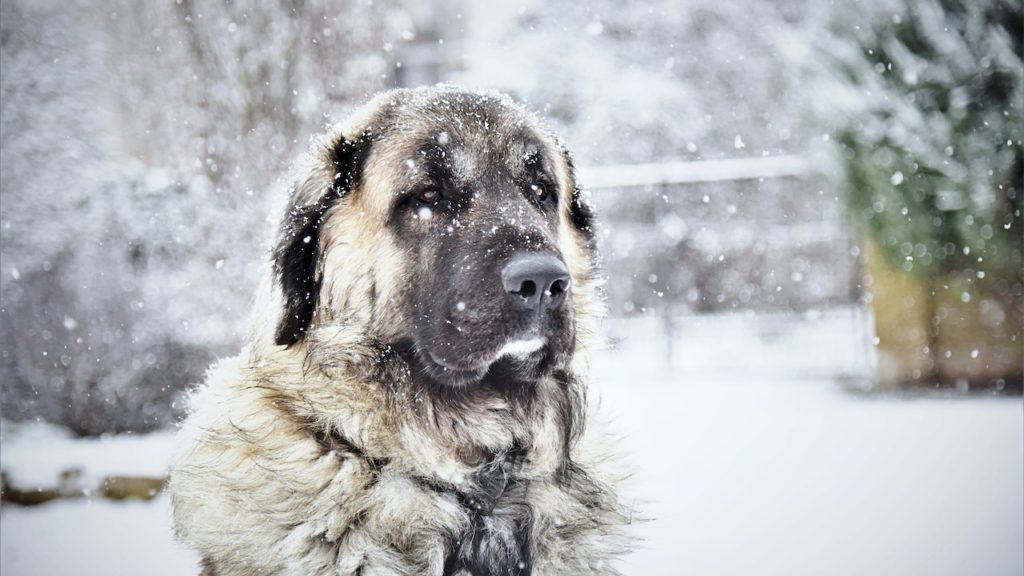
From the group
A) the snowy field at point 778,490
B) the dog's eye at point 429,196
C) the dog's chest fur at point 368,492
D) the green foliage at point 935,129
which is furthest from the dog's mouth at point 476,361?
the green foliage at point 935,129

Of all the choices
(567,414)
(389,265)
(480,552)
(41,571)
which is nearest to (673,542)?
(567,414)

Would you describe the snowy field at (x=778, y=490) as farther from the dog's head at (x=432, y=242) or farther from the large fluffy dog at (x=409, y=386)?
the dog's head at (x=432, y=242)

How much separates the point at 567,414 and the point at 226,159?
2832 mm

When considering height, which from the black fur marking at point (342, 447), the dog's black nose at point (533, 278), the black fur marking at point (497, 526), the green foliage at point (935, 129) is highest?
the green foliage at point (935, 129)

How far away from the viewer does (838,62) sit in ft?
13.2

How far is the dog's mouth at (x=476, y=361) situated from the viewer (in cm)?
161

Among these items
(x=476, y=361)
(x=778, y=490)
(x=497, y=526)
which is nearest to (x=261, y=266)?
(x=476, y=361)

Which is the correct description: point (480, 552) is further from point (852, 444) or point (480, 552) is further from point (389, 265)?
point (852, 444)

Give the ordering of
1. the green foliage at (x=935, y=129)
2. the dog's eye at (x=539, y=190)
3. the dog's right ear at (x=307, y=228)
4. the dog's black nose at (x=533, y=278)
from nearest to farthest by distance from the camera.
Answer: the dog's black nose at (x=533, y=278)
the dog's right ear at (x=307, y=228)
the dog's eye at (x=539, y=190)
the green foliage at (x=935, y=129)

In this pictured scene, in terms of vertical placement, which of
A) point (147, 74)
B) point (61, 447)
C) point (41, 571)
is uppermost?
point (147, 74)

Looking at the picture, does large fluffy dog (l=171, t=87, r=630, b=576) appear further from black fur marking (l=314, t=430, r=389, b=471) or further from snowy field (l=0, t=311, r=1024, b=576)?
snowy field (l=0, t=311, r=1024, b=576)

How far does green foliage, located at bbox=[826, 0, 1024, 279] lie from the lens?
358 centimetres

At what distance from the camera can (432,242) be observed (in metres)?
1.77

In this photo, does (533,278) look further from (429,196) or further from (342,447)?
(342,447)
